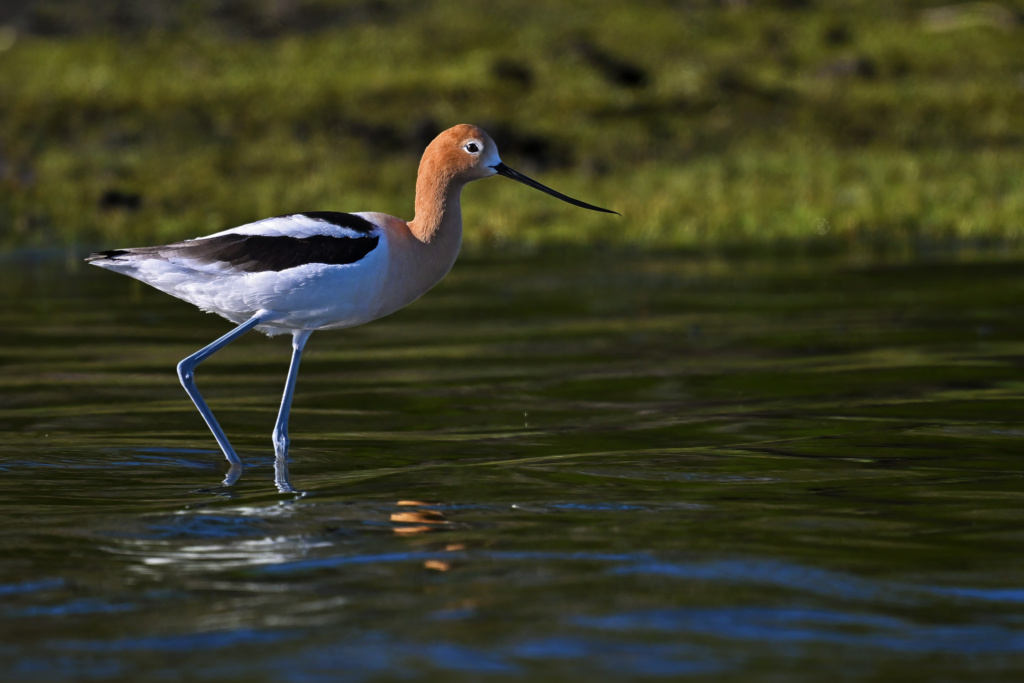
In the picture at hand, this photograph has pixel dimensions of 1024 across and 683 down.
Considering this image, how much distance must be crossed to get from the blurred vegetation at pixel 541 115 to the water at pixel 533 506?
975cm

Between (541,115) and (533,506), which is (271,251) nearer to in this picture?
(533,506)

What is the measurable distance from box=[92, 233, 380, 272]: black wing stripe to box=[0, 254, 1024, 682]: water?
100cm

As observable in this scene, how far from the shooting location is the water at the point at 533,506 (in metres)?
4.82

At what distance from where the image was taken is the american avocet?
7.91 m

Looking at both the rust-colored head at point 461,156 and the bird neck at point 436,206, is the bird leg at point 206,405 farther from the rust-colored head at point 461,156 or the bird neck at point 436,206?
the rust-colored head at point 461,156

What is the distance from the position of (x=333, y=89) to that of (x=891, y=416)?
1045 inches

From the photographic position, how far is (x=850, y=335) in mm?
12781

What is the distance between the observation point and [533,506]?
6.82 m

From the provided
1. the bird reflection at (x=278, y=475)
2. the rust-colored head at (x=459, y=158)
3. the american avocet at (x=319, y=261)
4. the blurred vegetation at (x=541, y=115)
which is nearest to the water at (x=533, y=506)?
the bird reflection at (x=278, y=475)

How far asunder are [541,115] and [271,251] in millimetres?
25014

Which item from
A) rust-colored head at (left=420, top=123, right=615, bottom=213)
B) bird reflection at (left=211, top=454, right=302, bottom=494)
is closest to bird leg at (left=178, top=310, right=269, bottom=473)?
bird reflection at (left=211, top=454, right=302, bottom=494)

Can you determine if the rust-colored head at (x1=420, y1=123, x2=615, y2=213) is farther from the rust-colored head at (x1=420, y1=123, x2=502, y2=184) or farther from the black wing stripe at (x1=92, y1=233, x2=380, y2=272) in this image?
the black wing stripe at (x1=92, y1=233, x2=380, y2=272)

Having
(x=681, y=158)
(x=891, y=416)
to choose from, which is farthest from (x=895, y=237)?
(x=891, y=416)

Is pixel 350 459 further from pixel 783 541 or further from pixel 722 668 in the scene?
pixel 722 668
